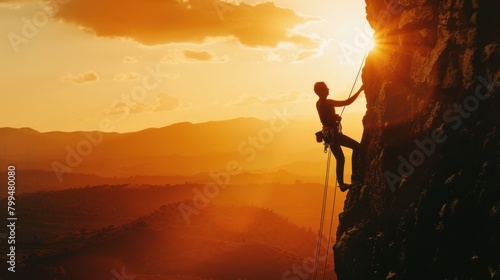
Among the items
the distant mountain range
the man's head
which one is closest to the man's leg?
the man's head

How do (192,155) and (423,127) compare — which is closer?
(423,127)

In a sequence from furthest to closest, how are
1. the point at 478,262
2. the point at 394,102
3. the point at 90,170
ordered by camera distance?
the point at 90,170
the point at 394,102
the point at 478,262

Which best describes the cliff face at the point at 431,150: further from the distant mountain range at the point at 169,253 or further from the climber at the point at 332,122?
the distant mountain range at the point at 169,253

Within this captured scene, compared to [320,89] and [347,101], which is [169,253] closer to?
[320,89]

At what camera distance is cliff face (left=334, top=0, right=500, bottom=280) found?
10109 millimetres

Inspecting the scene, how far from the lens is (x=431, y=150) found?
11109 mm

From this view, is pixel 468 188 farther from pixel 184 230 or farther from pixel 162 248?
pixel 184 230

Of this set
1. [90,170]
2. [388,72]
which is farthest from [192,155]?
[388,72]

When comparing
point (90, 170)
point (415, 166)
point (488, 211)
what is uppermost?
point (90, 170)

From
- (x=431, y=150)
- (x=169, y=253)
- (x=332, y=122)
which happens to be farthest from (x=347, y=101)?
(x=169, y=253)

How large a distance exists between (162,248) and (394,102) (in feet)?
88.3

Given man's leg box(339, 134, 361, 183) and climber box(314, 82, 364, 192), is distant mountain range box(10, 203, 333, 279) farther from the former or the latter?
climber box(314, 82, 364, 192)

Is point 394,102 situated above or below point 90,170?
below

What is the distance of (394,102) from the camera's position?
12336 mm
